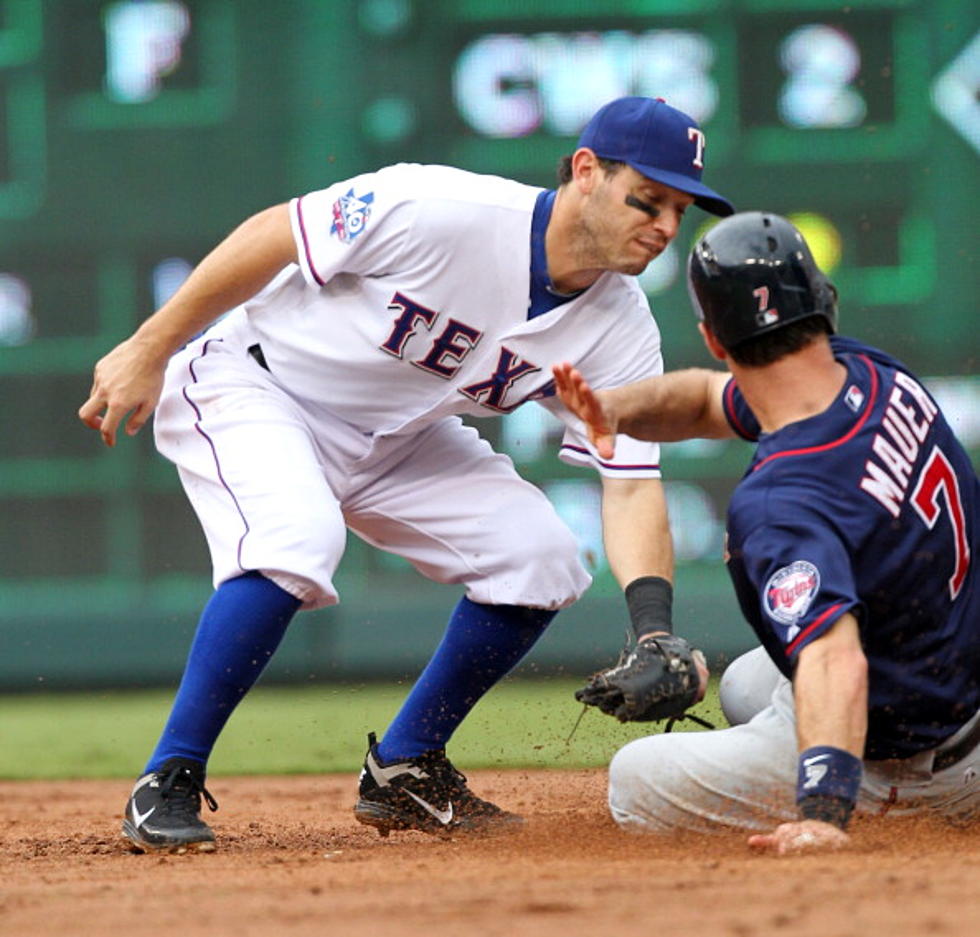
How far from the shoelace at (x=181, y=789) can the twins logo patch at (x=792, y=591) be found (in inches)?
45.5

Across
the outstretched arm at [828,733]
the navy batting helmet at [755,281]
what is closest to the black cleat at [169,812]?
A: the outstretched arm at [828,733]

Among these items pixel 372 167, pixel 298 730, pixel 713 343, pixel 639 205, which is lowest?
pixel 298 730

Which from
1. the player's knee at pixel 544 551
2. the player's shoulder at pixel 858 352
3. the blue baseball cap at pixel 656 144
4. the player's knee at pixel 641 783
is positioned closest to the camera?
the player's shoulder at pixel 858 352

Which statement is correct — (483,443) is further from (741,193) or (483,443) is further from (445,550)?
(741,193)

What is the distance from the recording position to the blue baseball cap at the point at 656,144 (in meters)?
3.08

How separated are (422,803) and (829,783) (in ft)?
4.04

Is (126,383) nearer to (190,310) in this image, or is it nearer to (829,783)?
(190,310)

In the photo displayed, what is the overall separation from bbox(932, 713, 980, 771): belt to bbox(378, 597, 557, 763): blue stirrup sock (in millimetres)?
917

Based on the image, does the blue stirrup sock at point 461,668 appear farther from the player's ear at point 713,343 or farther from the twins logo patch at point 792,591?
the twins logo patch at point 792,591

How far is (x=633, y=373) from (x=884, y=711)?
3.10 ft

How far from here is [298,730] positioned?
593cm

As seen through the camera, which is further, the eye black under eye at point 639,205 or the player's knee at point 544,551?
the player's knee at point 544,551

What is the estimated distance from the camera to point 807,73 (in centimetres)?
596

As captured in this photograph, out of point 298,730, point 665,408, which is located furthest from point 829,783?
point 298,730
